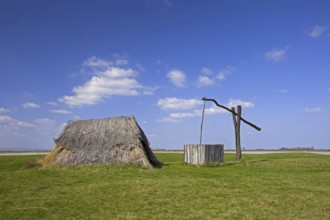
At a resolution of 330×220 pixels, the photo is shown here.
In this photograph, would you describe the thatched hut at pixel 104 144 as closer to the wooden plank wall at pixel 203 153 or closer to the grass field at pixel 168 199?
the wooden plank wall at pixel 203 153

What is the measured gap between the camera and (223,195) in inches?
556

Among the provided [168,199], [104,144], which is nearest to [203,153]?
[104,144]

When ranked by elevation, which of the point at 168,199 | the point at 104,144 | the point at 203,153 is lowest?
the point at 168,199

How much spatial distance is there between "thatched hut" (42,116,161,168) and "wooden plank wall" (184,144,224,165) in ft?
8.92

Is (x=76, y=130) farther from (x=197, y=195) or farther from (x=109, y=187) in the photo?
(x=197, y=195)

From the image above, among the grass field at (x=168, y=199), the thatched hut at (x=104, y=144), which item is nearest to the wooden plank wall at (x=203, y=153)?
the thatched hut at (x=104, y=144)

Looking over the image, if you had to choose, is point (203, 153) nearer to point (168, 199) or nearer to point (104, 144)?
point (104, 144)

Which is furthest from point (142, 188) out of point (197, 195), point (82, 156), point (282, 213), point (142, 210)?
point (82, 156)

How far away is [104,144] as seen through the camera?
27.9m

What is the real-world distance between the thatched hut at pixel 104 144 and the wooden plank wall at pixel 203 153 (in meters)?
2.72

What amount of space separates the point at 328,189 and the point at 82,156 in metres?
17.2

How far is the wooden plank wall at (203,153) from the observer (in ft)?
93.6

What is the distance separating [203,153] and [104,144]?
7.52m

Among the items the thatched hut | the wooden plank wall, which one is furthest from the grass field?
the wooden plank wall
